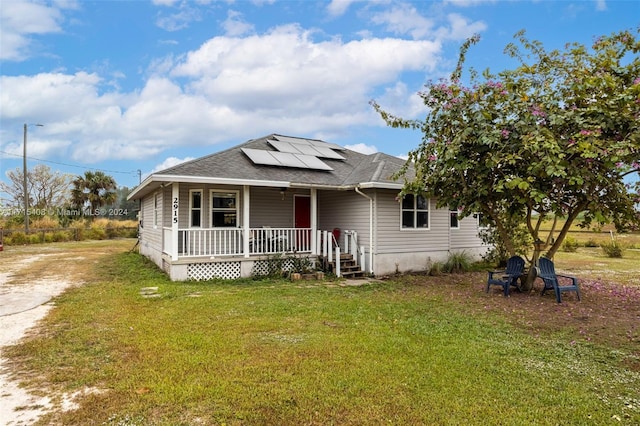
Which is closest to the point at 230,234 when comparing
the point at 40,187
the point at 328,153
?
the point at 328,153

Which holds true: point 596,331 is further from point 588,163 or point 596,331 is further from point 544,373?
point 588,163

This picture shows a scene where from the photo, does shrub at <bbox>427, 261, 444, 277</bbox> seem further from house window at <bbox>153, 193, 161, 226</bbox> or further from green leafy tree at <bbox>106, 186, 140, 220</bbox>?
green leafy tree at <bbox>106, 186, 140, 220</bbox>

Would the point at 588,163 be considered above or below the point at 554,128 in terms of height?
below

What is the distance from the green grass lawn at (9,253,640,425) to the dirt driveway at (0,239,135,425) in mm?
229

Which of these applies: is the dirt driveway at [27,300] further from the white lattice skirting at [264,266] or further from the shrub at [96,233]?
the shrub at [96,233]

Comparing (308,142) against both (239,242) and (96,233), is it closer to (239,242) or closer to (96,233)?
(239,242)

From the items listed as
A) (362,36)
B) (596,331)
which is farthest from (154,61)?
(596,331)

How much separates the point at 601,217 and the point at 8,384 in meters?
9.64

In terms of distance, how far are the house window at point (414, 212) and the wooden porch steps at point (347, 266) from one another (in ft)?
6.61

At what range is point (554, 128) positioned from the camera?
289 inches

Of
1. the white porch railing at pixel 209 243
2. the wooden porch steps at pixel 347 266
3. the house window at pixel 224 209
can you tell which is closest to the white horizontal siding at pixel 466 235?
the wooden porch steps at pixel 347 266

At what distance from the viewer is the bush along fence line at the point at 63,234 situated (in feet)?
73.3

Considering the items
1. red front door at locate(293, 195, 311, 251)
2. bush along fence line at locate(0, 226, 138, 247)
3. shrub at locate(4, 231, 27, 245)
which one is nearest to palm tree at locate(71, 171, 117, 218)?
bush along fence line at locate(0, 226, 138, 247)

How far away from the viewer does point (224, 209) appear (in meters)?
11.8
